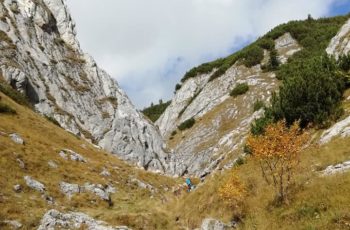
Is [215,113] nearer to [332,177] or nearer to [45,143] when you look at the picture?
[45,143]

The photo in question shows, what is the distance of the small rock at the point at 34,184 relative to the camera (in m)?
26.7

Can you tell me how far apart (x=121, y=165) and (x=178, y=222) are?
80.5ft

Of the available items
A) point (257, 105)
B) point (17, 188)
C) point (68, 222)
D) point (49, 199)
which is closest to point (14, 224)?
point (68, 222)

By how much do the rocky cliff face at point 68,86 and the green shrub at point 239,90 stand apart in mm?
17467

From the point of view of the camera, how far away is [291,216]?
53.5 ft

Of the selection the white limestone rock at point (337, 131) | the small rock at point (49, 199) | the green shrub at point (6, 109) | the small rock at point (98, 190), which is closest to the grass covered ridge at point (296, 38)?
the white limestone rock at point (337, 131)

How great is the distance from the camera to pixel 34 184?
2717 centimetres

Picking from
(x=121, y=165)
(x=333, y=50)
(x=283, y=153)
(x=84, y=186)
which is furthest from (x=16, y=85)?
(x=283, y=153)

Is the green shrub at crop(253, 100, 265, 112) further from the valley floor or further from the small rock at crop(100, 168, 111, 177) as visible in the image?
the small rock at crop(100, 168, 111, 177)

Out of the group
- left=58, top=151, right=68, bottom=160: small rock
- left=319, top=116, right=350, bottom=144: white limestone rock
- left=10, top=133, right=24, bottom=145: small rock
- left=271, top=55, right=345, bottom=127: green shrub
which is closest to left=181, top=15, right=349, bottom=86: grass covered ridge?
left=271, top=55, right=345, bottom=127: green shrub

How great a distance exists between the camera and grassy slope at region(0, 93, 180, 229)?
74.4 feet

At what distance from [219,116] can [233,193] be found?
58248 mm

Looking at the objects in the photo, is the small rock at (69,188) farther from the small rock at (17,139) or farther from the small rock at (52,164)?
the small rock at (17,139)

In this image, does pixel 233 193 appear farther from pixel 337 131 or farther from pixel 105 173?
pixel 105 173
